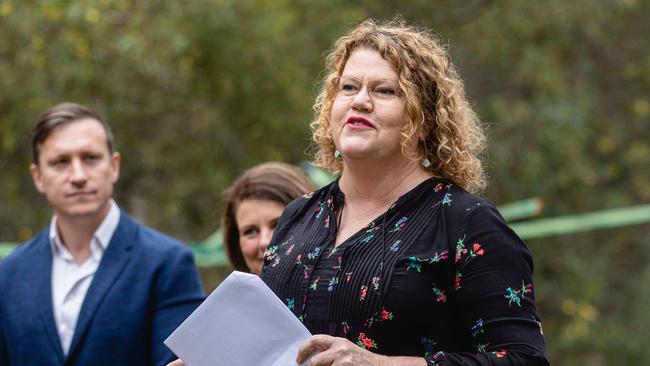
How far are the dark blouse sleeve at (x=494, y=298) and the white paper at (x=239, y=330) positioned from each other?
39cm

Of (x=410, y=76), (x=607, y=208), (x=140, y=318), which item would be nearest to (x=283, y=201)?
(x=140, y=318)

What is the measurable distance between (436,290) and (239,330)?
511 mm

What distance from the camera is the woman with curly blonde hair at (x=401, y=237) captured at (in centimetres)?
318

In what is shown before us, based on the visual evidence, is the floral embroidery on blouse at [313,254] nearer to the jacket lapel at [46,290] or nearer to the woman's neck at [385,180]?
the woman's neck at [385,180]

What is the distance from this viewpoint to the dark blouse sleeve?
10.3 ft

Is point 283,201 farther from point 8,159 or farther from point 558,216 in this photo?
point 558,216

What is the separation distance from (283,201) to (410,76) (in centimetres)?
147

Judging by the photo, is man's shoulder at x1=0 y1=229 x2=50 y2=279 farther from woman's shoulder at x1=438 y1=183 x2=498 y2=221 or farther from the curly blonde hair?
woman's shoulder at x1=438 y1=183 x2=498 y2=221

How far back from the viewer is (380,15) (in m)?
10.5

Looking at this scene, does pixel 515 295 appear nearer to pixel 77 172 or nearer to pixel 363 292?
pixel 363 292

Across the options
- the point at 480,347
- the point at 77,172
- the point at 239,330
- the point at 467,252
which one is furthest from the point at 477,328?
the point at 77,172

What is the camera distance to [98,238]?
5031mm

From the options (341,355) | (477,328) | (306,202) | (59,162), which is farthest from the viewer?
(59,162)

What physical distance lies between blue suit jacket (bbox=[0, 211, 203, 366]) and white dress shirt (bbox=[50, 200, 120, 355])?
3 cm
